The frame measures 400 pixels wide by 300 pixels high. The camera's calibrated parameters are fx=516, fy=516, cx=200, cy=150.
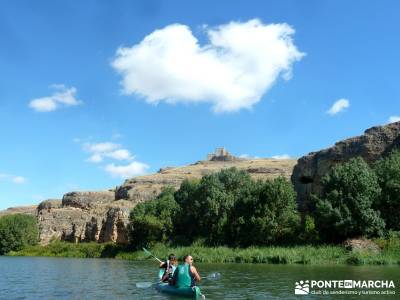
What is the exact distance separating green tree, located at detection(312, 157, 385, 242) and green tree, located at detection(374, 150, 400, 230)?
47.5 inches

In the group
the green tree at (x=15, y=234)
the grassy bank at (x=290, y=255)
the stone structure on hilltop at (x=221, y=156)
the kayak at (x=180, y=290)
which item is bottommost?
the kayak at (x=180, y=290)

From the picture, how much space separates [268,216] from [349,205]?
9563 millimetres

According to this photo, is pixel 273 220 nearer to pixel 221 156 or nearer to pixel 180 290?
pixel 180 290

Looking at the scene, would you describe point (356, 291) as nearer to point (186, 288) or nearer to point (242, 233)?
point (186, 288)

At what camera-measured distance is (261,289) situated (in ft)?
82.4

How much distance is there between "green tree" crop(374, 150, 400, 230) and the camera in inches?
2108

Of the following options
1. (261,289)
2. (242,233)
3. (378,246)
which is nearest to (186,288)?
(261,289)

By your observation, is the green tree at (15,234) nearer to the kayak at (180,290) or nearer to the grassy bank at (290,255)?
the grassy bank at (290,255)

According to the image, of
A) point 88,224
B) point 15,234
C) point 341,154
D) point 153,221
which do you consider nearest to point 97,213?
point 88,224

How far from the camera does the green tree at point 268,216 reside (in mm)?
57844

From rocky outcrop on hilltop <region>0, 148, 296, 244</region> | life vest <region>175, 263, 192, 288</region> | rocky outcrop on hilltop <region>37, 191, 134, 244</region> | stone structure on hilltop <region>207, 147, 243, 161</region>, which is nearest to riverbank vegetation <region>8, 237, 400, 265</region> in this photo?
rocky outcrop on hilltop <region>37, 191, 134, 244</region>

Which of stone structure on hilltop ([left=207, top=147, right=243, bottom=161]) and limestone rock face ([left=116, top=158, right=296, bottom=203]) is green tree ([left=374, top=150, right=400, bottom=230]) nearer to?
limestone rock face ([left=116, top=158, right=296, bottom=203])

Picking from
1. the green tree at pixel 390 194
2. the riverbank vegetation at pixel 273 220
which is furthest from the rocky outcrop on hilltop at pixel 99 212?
the green tree at pixel 390 194

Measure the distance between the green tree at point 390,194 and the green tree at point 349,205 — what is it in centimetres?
121
